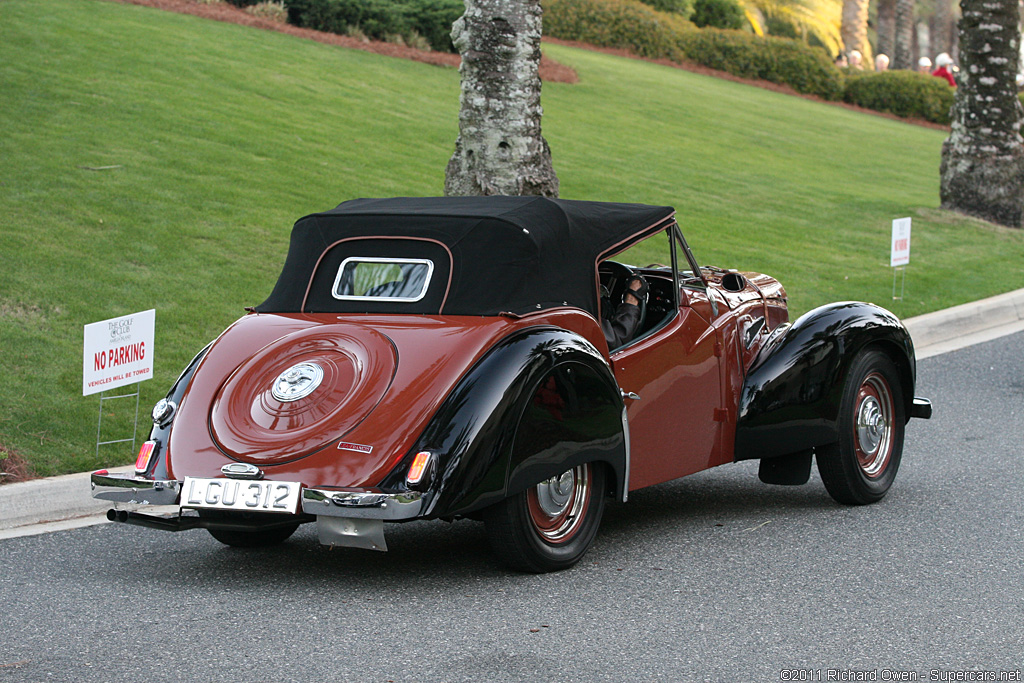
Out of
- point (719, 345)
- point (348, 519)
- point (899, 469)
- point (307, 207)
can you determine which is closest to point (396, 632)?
point (348, 519)

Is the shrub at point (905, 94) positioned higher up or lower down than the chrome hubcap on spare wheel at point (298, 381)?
higher up

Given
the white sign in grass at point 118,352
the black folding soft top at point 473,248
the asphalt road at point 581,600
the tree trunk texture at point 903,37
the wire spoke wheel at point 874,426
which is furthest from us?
the tree trunk texture at point 903,37

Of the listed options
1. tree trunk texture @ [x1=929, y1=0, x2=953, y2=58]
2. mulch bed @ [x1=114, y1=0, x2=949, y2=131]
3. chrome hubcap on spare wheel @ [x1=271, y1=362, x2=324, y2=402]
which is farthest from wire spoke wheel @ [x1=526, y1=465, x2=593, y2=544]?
tree trunk texture @ [x1=929, y1=0, x2=953, y2=58]

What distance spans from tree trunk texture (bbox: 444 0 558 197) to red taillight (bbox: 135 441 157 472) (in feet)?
18.1

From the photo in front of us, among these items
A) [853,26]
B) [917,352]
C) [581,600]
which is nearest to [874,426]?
[581,600]

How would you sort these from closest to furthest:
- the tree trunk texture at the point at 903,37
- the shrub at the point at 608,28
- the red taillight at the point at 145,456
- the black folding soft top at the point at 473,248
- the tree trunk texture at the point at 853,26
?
the red taillight at the point at 145,456 → the black folding soft top at the point at 473,248 → the shrub at the point at 608,28 → the tree trunk texture at the point at 903,37 → the tree trunk texture at the point at 853,26

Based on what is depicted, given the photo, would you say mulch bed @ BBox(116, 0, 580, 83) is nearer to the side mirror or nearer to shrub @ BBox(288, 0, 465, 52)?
shrub @ BBox(288, 0, 465, 52)

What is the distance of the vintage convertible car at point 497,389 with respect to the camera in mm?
4867

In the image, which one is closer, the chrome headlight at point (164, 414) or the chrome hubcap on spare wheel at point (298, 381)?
the chrome hubcap on spare wheel at point (298, 381)

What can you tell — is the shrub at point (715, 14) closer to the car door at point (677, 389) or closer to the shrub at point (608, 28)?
the shrub at point (608, 28)

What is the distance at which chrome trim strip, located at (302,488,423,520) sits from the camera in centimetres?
468

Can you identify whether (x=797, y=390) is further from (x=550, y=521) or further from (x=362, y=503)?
(x=362, y=503)

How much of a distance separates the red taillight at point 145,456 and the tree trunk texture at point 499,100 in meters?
5.51

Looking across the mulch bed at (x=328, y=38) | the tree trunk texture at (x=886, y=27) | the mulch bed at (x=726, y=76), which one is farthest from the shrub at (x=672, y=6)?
the mulch bed at (x=328, y=38)
